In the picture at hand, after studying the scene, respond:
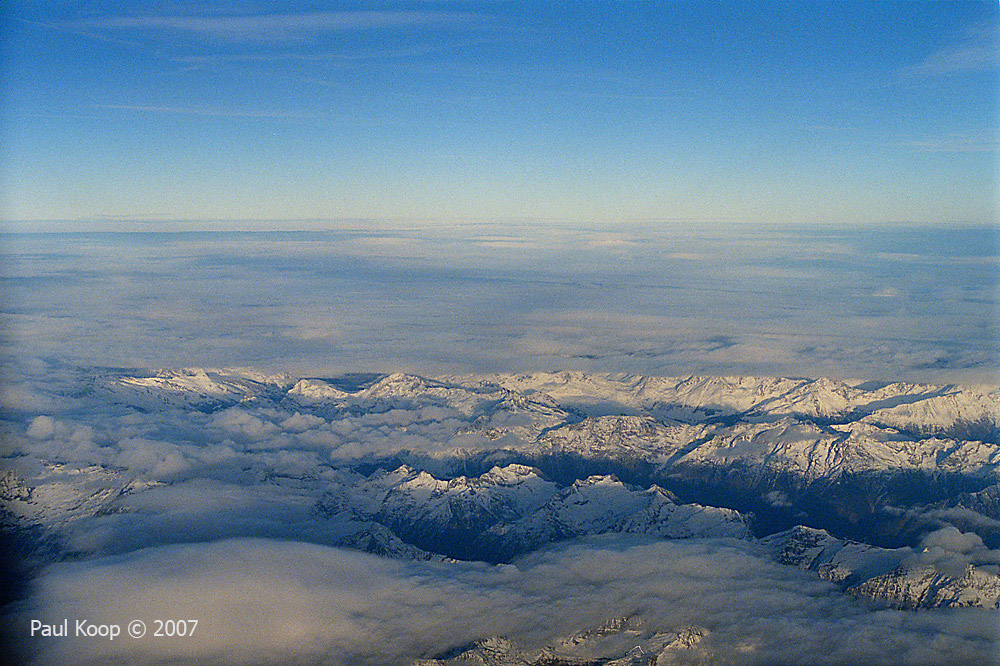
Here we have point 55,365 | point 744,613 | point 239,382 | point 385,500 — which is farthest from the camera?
point 239,382

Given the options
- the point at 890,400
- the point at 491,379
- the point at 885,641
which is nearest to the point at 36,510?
the point at 885,641

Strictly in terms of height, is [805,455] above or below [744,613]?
below

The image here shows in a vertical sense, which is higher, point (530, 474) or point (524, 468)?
point (524, 468)

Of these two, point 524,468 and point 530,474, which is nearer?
point 530,474

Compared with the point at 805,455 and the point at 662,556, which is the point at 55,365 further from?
the point at 805,455

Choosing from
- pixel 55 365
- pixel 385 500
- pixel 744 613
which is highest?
pixel 55 365

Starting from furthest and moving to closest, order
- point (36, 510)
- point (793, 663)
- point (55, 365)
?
point (55, 365) < point (36, 510) < point (793, 663)

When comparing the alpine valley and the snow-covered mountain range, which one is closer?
the alpine valley

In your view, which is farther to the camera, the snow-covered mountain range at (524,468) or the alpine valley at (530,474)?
the snow-covered mountain range at (524,468)
